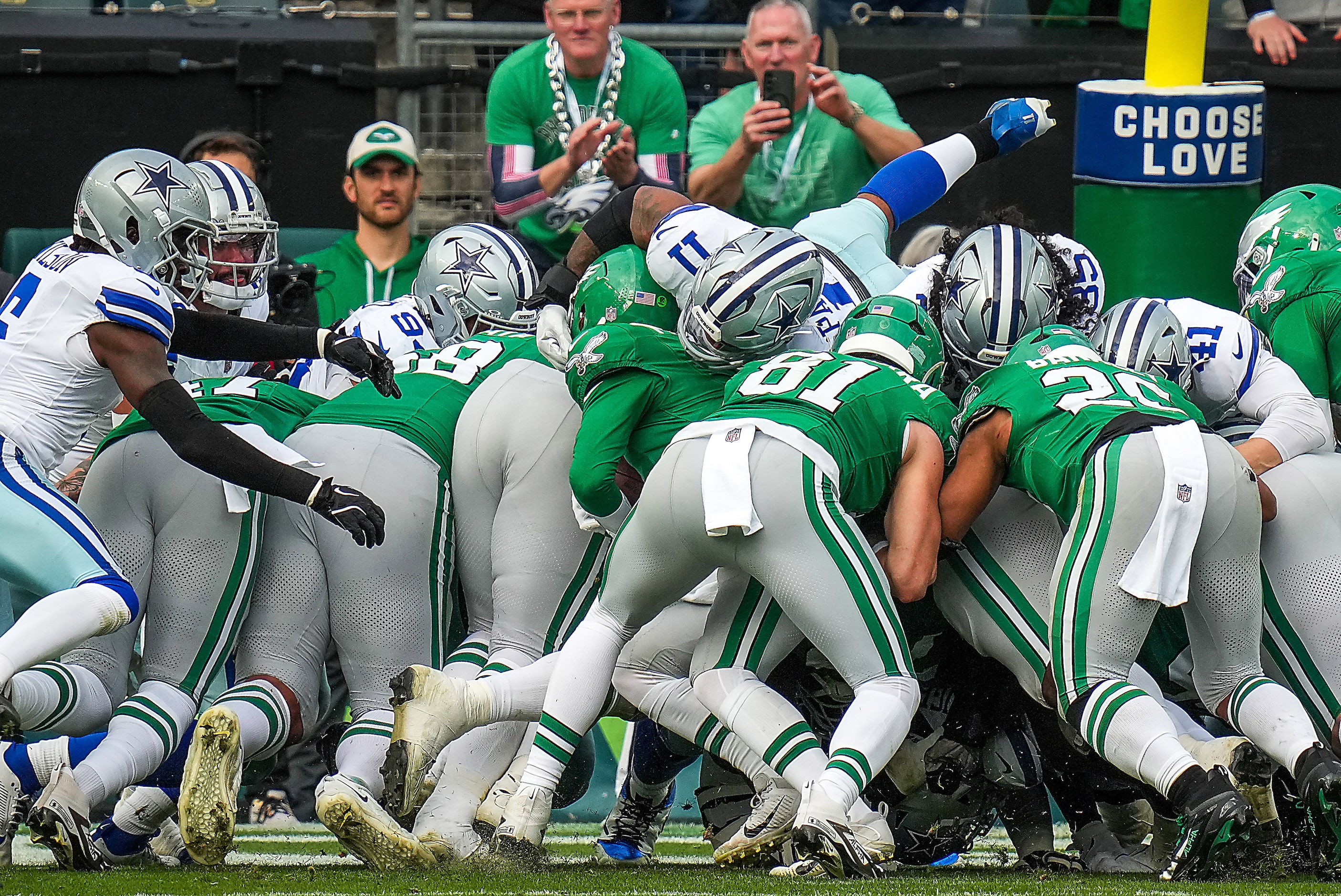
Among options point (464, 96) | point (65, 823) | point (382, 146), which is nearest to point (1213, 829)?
point (65, 823)

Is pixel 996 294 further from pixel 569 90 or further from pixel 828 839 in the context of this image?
pixel 569 90

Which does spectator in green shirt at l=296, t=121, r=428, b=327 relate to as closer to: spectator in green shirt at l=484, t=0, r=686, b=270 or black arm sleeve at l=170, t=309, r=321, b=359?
spectator in green shirt at l=484, t=0, r=686, b=270

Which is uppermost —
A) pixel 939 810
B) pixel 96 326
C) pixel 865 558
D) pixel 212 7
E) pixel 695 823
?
pixel 212 7

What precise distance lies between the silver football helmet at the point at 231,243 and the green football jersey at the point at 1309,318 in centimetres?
318

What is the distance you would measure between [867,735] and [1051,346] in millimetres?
1246

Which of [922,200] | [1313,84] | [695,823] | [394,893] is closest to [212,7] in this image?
[922,200]

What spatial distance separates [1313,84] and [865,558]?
→ 4445 mm

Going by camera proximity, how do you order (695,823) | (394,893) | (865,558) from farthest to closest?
(695,823) → (865,558) → (394,893)

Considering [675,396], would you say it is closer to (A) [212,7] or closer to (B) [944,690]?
(B) [944,690]

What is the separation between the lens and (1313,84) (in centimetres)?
827

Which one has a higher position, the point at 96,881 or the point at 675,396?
the point at 675,396

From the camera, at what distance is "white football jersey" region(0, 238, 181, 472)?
5.24 metres

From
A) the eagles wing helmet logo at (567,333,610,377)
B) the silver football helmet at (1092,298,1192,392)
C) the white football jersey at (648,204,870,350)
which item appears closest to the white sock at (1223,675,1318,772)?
the silver football helmet at (1092,298,1192,392)

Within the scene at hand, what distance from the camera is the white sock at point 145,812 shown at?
5.54 meters
